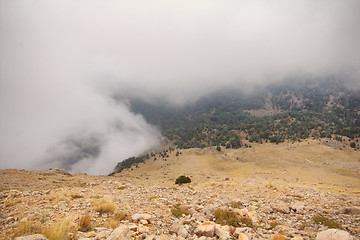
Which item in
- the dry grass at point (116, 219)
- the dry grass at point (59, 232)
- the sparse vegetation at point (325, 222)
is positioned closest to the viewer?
the dry grass at point (59, 232)

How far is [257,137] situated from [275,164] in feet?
145

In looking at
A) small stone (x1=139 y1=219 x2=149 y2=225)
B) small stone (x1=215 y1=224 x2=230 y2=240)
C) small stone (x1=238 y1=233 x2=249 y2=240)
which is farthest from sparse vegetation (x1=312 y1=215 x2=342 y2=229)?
small stone (x1=139 y1=219 x2=149 y2=225)

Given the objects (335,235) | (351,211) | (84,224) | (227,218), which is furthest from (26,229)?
(351,211)

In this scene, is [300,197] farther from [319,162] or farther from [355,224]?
[319,162]

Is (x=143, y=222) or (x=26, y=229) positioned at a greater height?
(x=26, y=229)

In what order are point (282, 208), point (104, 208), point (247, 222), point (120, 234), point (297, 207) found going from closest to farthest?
point (120, 234) < point (247, 222) < point (104, 208) < point (282, 208) < point (297, 207)

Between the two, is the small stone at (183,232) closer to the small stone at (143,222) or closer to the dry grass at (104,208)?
the small stone at (143,222)

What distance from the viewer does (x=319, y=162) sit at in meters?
52.5

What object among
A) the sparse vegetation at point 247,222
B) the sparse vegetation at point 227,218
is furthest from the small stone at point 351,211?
the sparse vegetation at point 227,218

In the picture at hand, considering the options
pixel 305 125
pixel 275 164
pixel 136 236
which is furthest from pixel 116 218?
pixel 305 125

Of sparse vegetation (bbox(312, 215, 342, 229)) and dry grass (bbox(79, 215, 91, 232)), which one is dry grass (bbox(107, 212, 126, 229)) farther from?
sparse vegetation (bbox(312, 215, 342, 229))

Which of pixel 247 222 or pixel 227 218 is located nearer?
pixel 247 222

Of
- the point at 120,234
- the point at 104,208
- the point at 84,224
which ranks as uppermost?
the point at 104,208

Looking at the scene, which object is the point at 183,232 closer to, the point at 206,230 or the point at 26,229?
the point at 206,230
